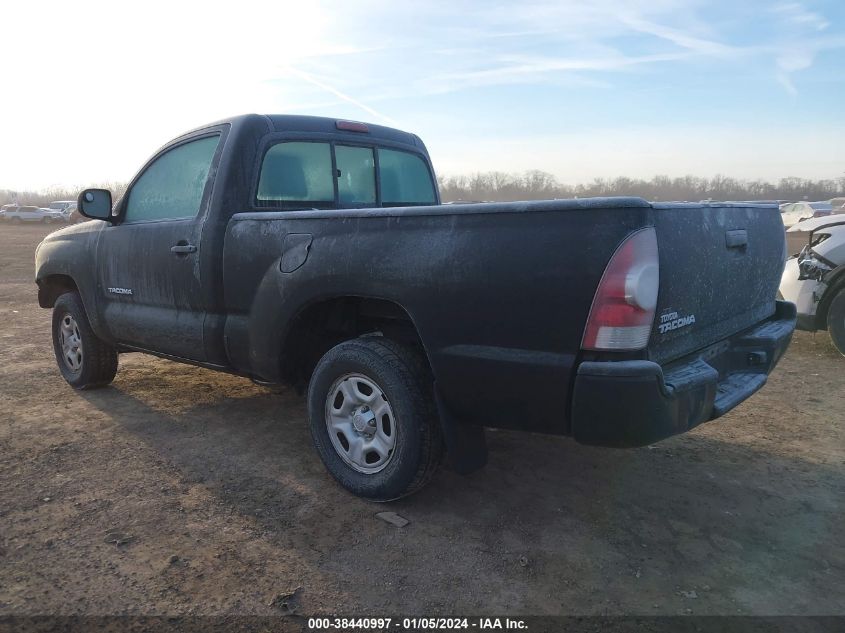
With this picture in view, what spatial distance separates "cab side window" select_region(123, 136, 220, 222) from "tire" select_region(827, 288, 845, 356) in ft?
18.9

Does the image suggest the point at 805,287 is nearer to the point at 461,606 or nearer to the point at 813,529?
the point at 813,529

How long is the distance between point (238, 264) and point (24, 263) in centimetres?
1679

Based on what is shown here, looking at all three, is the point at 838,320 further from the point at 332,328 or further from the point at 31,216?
the point at 31,216

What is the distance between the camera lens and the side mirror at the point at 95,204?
14.7 ft

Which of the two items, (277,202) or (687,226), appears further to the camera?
(277,202)

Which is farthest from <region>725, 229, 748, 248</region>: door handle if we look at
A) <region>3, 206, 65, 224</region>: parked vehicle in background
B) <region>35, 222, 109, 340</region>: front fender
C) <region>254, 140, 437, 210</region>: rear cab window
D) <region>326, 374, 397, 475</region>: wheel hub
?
<region>3, 206, 65, 224</region>: parked vehicle in background

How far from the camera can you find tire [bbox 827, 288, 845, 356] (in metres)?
6.18

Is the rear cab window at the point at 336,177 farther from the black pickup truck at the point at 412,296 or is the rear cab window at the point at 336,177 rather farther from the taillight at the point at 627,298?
the taillight at the point at 627,298

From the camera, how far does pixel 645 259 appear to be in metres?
2.35

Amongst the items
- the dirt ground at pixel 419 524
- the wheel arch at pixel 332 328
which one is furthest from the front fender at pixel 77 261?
the wheel arch at pixel 332 328

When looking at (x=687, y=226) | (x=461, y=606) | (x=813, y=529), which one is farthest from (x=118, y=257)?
(x=813, y=529)

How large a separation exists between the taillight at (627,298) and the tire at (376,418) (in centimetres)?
92

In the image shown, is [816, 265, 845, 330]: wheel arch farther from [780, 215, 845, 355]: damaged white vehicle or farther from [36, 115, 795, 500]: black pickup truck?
[36, 115, 795, 500]: black pickup truck

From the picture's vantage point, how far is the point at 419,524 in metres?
3.05
